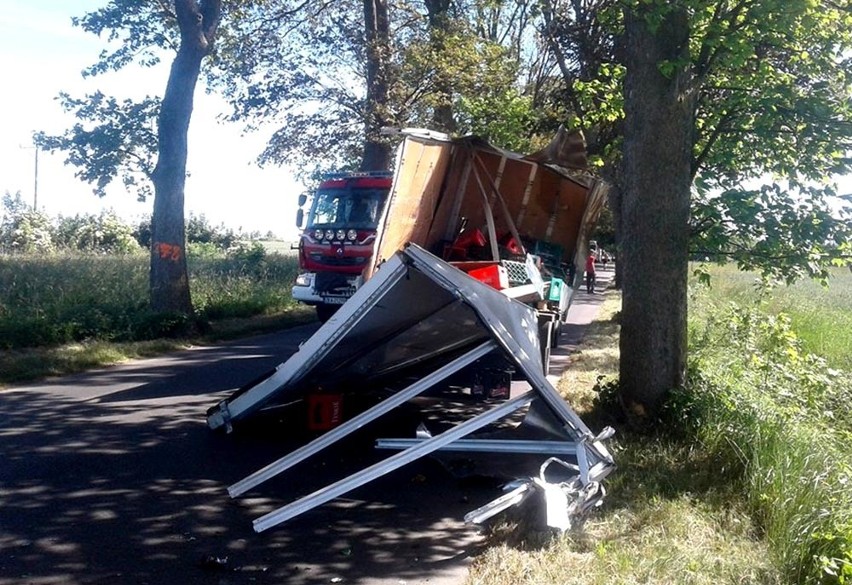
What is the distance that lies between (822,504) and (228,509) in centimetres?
400

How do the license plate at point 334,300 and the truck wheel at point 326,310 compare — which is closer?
the license plate at point 334,300

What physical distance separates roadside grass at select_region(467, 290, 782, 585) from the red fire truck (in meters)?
9.62

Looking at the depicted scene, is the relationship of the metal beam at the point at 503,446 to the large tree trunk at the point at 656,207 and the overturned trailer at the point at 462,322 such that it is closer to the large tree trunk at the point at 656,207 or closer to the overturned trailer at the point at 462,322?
the overturned trailer at the point at 462,322

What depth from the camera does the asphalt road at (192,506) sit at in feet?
17.5

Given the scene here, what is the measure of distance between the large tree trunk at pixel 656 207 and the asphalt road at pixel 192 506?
231 centimetres

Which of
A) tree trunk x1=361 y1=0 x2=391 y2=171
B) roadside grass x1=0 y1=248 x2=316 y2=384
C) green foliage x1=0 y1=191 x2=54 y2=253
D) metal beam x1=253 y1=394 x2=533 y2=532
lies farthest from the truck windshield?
green foliage x1=0 y1=191 x2=54 y2=253

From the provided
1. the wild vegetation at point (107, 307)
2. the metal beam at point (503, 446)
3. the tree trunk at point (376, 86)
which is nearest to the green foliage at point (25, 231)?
the wild vegetation at point (107, 307)

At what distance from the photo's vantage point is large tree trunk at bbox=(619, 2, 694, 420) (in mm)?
8445

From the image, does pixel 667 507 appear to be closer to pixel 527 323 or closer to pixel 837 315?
pixel 527 323

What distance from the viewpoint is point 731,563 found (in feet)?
17.5

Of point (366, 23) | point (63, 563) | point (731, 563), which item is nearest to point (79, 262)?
point (366, 23)

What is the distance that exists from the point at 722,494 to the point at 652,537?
1.15 meters

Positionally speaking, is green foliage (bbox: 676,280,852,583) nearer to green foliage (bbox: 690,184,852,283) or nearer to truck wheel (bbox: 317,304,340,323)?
green foliage (bbox: 690,184,852,283)

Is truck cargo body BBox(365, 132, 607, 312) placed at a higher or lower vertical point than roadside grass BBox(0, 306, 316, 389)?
higher
